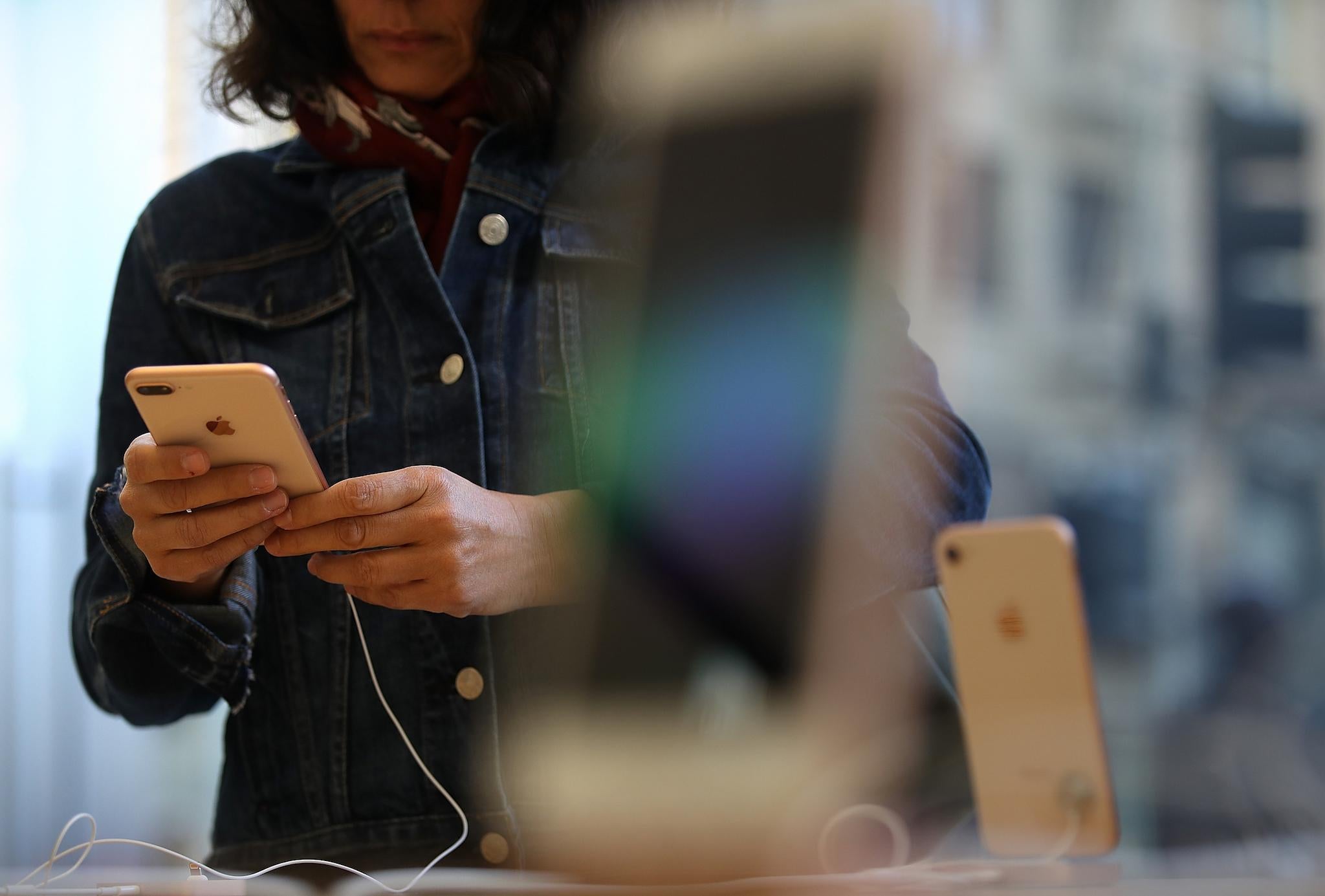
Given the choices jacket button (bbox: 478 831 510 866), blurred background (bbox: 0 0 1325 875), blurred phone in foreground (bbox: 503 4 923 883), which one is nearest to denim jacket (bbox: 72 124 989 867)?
jacket button (bbox: 478 831 510 866)

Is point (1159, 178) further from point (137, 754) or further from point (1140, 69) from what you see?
point (137, 754)

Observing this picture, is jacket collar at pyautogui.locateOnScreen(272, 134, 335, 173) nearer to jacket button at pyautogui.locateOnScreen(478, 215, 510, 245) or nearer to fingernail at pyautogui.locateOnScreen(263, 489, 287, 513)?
jacket button at pyautogui.locateOnScreen(478, 215, 510, 245)

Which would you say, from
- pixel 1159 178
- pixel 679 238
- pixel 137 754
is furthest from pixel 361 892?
pixel 1159 178

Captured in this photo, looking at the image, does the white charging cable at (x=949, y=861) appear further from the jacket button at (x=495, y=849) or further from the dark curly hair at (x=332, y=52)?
the dark curly hair at (x=332, y=52)

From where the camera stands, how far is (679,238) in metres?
0.38

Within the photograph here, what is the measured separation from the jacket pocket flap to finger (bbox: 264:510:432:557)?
22 cm

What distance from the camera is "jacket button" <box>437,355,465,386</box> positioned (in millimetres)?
639

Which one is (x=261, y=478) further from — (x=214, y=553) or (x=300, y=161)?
(x=300, y=161)

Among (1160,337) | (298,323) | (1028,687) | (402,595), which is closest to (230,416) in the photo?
(402,595)

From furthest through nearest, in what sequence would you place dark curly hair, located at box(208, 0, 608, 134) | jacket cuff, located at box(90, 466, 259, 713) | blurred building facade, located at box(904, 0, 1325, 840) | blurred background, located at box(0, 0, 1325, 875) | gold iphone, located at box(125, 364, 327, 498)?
blurred building facade, located at box(904, 0, 1325, 840) < blurred background, located at box(0, 0, 1325, 875) < dark curly hair, located at box(208, 0, 608, 134) < jacket cuff, located at box(90, 466, 259, 713) < gold iphone, located at box(125, 364, 327, 498)

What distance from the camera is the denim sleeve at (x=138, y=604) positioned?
1.92ft

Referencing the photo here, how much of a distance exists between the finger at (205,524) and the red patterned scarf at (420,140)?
0.24m

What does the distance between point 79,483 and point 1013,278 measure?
1639 mm

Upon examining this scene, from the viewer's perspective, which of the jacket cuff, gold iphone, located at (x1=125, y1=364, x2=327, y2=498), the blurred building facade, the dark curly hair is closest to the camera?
gold iphone, located at (x1=125, y1=364, x2=327, y2=498)
